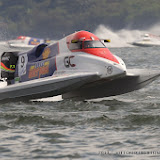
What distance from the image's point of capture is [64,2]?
462 ft

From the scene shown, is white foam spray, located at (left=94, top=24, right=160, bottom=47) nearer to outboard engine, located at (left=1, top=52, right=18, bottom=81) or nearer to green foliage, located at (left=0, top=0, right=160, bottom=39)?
green foliage, located at (left=0, top=0, right=160, bottom=39)

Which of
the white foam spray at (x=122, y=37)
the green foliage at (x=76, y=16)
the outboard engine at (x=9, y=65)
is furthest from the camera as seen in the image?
the green foliage at (x=76, y=16)

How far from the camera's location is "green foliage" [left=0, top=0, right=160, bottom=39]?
12288cm

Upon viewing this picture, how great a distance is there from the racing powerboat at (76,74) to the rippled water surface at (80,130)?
0.40 meters

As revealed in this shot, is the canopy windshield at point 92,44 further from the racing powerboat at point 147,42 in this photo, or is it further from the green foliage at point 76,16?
the green foliage at point 76,16

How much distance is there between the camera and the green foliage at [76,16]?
123 metres

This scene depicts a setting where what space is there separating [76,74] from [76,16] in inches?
4569

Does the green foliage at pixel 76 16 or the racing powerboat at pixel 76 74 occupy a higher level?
the green foliage at pixel 76 16

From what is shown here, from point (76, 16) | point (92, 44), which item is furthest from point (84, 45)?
point (76, 16)

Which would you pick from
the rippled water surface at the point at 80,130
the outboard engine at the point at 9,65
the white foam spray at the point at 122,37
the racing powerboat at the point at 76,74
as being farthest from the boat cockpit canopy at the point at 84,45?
the white foam spray at the point at 122,37

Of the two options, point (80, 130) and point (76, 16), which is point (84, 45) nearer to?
point (80, 130)

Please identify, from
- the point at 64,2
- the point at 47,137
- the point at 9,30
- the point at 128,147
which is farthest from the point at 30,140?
the point at 64,2

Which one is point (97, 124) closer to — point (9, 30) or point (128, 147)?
point (128, 147)

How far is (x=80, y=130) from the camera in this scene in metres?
9.60
